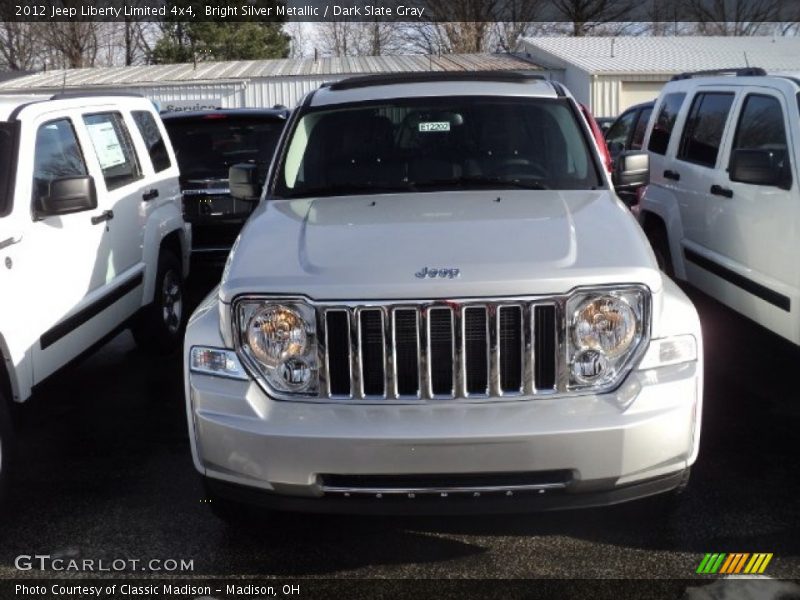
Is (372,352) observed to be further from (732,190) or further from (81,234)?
(732,190)

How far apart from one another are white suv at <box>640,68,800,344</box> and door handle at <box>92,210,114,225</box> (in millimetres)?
3756

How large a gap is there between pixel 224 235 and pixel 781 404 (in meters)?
5.19

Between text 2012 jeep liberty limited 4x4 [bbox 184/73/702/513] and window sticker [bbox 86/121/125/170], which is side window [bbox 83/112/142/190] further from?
text 2012 jeep liberty limited 4x4 [bbox 184/73/702/513]

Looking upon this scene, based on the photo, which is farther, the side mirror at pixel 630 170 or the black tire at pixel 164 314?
the black tire at pixel 164 314

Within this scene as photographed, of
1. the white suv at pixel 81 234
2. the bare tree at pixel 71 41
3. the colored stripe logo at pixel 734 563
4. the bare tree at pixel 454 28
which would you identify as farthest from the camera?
the bare tree at pixel 454 28

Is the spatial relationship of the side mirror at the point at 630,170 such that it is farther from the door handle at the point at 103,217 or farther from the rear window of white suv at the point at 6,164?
the rear window of white suv at the point at 6,164

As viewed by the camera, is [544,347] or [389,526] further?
[389,526]

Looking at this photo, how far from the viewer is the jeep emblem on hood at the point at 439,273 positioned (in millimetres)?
3379

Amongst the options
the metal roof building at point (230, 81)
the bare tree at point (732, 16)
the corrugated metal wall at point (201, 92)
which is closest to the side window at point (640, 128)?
the metal roof building at point (230, 81)

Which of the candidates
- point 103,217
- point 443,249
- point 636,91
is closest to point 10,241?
point 103,217

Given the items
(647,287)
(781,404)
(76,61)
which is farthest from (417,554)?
(76,61)

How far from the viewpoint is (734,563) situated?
3.67m

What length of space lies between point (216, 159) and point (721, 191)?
4.83m

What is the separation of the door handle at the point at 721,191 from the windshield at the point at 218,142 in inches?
168
